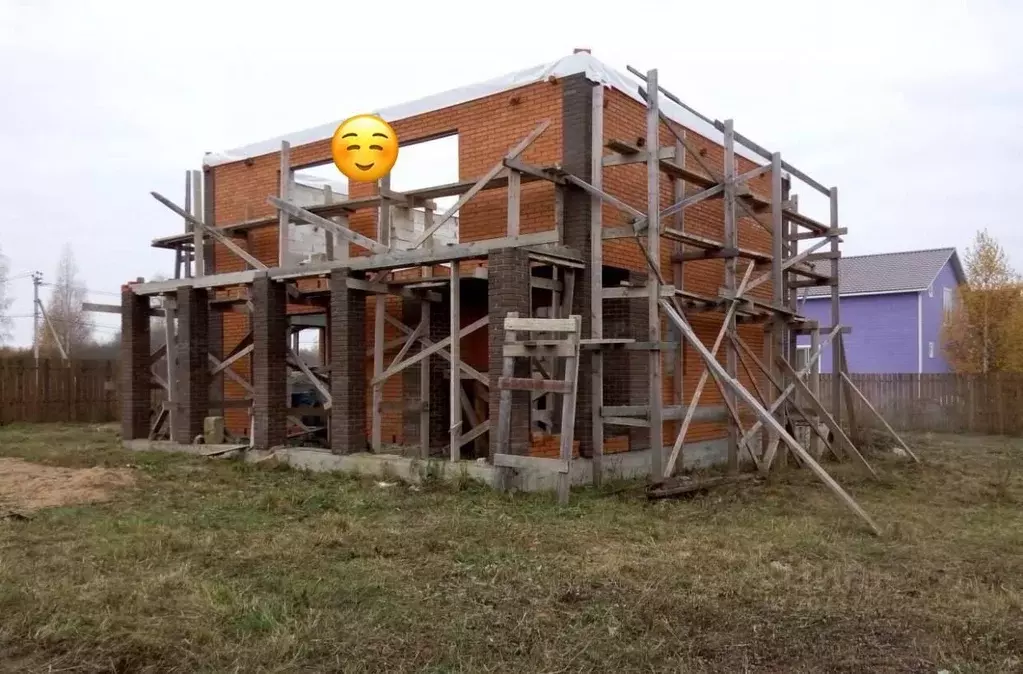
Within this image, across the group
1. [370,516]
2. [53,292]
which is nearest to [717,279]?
[370,516]

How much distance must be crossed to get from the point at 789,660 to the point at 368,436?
1005cm

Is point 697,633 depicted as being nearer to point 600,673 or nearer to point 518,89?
point 600,673

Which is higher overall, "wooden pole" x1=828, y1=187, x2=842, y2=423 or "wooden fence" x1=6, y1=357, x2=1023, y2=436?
"wooden pole" x1=828, y1=187, x2=842, y2=423

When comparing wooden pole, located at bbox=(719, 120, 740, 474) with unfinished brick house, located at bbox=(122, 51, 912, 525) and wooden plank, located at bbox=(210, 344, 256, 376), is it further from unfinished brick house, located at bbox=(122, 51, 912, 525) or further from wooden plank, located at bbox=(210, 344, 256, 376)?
wooden plank, located at bbox=(210, 344, 256, 376)

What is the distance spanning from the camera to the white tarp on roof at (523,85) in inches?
436

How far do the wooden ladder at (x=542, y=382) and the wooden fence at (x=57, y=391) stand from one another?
14.1 meters

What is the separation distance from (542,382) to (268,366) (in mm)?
5073

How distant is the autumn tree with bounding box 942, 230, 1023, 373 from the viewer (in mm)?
26953

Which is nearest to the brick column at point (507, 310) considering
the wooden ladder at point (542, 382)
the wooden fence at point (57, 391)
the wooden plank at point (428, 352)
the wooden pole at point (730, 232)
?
the wooden ladder at point (542, 382)

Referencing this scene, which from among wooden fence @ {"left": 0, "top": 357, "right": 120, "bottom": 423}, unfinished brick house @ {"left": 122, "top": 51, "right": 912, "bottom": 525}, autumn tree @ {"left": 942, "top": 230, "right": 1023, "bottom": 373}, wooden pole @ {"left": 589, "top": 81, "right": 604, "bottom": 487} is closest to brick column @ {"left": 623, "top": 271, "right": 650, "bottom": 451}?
unfinished brick house @ {"left": 122, "top": 51, "right": 912, "bottom": 525}

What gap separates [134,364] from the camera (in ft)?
47.5

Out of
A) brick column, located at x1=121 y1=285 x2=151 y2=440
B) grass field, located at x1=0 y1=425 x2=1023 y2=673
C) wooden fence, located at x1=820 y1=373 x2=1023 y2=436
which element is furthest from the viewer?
wooden fence, located at x1=820 y1=373 x2=1023 y2=436

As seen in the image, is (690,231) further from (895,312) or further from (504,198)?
(895,312)

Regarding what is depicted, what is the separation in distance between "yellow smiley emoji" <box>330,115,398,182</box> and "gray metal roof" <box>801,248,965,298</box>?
23594mm
